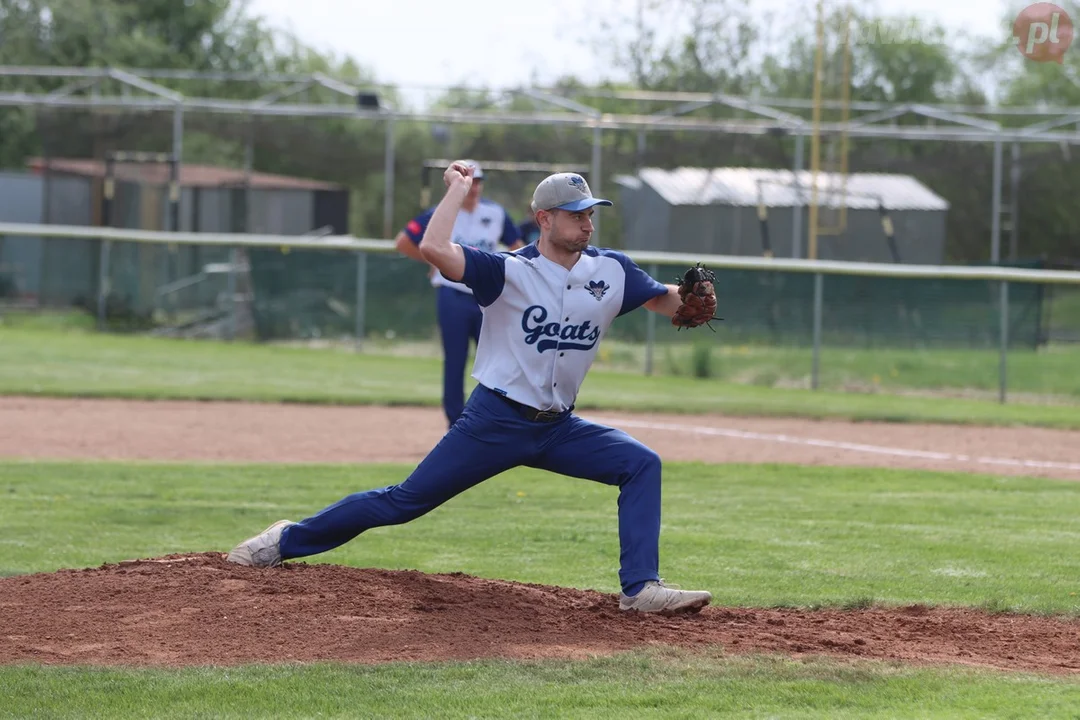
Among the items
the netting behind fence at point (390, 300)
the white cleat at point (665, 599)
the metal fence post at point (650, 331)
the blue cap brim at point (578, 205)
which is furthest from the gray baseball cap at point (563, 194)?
the metal fence post at point (650, 331)

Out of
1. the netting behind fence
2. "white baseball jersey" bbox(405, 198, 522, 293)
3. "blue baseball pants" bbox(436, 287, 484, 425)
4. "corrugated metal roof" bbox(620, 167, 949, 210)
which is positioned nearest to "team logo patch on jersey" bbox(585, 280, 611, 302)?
"blue baseball pants" bbox(436, 287, 484, 425)

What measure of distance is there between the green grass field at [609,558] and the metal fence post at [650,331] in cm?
742

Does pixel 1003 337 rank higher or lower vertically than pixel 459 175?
lower

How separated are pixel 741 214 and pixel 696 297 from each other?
18.3 m

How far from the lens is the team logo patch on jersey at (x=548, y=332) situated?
600 centimetres

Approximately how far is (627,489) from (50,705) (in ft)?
7.86

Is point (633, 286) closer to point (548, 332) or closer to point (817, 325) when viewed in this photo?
point (548, 332)

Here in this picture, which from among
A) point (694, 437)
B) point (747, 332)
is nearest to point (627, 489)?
point (694, 437)

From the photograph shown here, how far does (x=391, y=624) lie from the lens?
19.1 ft

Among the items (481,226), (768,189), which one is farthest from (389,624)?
(768,189)

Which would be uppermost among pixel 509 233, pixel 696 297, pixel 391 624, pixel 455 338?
pixel 509 233

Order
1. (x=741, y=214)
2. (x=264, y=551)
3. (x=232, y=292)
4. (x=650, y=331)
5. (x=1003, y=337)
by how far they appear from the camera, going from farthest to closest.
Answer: (x=741, y=214) < (x=232, y=292) < (x=650, y=331) < (x=1003, y=337) < (x=264, y=551)

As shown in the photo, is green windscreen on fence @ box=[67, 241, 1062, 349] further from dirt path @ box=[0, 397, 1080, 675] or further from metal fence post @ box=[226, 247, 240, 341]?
dirt path @ box=[0, 397, 1080, 675]

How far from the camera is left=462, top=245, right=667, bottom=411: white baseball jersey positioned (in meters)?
5.99
